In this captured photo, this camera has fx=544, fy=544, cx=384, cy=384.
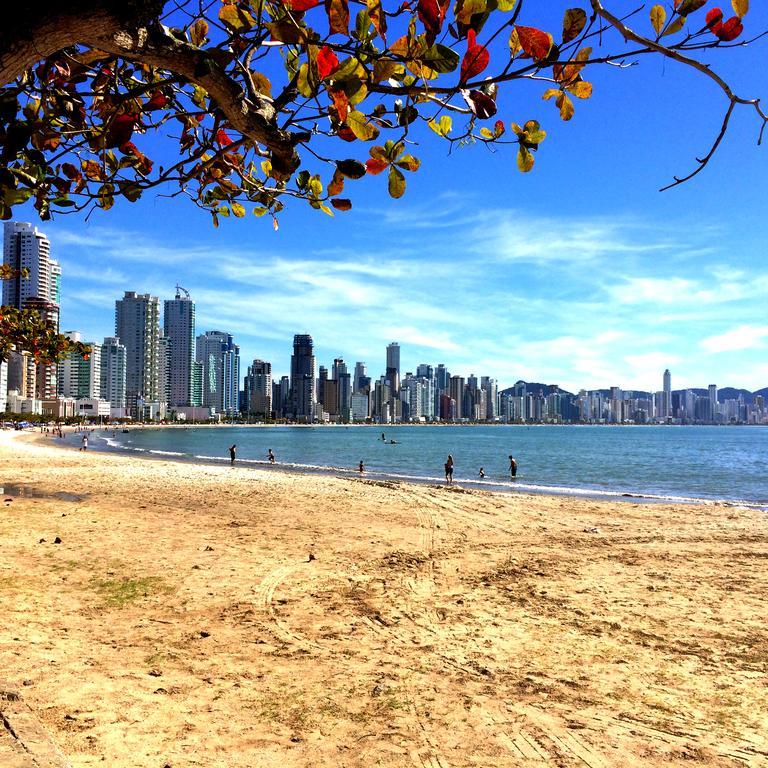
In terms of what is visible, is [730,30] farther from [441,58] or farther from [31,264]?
[31,264]

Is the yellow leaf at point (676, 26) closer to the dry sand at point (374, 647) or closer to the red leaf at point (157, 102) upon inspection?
the red leaf at point (157, 102)

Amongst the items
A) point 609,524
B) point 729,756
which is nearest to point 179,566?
point 729,756

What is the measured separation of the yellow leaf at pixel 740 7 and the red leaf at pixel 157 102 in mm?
2874

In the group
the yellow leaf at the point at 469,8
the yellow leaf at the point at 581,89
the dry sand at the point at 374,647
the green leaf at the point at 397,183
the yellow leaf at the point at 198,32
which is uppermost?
the yellow leaf at the point at 198,32

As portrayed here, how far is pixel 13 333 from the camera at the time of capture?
27.5ft

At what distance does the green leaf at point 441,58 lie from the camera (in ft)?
6.01

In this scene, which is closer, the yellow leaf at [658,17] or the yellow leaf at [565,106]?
the yellow leaf at [658,17]

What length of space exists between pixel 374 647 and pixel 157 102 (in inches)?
239

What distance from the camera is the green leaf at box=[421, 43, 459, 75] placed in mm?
1833

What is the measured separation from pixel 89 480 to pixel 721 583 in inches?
973

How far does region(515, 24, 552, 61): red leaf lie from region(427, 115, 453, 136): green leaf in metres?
0.52

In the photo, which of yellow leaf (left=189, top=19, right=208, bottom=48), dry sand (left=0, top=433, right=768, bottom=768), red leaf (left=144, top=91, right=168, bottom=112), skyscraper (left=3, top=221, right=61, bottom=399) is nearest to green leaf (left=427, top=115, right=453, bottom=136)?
yellow leaf (left=189, top=19, right=208, bottom=48)

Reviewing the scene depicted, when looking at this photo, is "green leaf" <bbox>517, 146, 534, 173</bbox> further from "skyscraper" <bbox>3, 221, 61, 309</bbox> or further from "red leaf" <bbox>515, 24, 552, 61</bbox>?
"skyscraper" <bbox>3, 221, 61, 309</bbox>

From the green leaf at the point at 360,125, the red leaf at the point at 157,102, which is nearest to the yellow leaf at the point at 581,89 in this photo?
the green leaf at the point at 360,125
